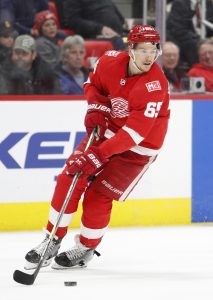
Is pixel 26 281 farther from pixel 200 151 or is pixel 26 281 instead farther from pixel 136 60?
pixel 200 151

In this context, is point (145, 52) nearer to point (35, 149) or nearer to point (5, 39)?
point (35, 149)

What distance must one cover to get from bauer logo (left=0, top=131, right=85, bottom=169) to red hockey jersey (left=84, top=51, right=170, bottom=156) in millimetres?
1067

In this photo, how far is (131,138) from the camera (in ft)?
13.5

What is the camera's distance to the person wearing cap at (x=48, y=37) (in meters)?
6.08

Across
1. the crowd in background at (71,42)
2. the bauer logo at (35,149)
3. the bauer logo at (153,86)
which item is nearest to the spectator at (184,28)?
the crowd in background at (71,42)

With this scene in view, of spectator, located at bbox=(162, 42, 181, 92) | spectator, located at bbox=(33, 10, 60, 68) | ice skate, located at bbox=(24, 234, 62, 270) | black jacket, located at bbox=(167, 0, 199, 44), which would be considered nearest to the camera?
ice skate, located at bbox=(24, 234, 62, 270)

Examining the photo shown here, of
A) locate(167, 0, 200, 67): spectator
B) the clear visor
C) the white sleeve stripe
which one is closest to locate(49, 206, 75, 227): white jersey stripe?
the white sleeve stripe

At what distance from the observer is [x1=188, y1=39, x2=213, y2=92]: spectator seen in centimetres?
611

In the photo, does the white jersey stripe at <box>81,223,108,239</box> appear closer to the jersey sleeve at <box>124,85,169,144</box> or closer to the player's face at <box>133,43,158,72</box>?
the jersey sleeve at <box>124,85,169,144</box>

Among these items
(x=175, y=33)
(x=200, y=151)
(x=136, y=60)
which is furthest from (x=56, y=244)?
(x=175, y=33)

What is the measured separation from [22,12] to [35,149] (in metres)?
1.37

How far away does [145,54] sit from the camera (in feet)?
13.6

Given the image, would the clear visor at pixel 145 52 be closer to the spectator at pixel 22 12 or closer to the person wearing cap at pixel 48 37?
the person wearing cap at pixel 48 37

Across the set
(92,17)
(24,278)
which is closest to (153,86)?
(24,278)
